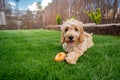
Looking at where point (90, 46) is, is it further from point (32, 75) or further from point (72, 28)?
point (32, 75)

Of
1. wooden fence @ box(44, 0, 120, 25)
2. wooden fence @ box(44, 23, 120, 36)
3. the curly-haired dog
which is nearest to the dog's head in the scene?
the curly-haired dog

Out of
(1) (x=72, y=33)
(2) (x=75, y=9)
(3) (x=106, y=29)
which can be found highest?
(2) (x=75, y=9)

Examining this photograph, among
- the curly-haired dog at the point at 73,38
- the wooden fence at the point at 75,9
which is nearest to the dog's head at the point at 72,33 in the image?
the curly-haired dog at the point at 73,38

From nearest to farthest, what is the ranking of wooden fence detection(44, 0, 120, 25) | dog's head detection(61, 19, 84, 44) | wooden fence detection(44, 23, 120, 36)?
dog's head detection(61, 19, 84, 44) < wooden fence detection(44, 23, 120, 36) < wooden fence detection(44, 0, 120, 25)

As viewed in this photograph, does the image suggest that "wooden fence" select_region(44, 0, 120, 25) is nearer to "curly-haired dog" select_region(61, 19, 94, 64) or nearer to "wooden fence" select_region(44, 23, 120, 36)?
"wooden fence" select_region(44, 23, 120, 36)

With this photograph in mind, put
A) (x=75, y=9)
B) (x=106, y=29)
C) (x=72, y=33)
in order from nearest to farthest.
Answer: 1. (x=72, y=33)
2. (x=106, y=29)
3. (x=75, y=9)

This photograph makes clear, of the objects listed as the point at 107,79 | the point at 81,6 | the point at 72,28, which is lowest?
the point at 107,79

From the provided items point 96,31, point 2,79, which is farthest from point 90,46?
point 96,31

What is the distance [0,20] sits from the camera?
10531 millimetres

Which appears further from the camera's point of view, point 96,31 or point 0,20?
point 0,20

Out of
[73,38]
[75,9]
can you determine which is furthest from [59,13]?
[73,38]

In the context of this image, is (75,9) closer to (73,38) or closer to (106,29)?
(106,29)

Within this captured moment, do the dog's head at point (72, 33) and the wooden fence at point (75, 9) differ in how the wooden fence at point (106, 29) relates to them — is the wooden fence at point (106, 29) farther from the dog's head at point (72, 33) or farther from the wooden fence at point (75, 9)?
the dog's head at point (72, 33)

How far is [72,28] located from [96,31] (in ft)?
16.5
